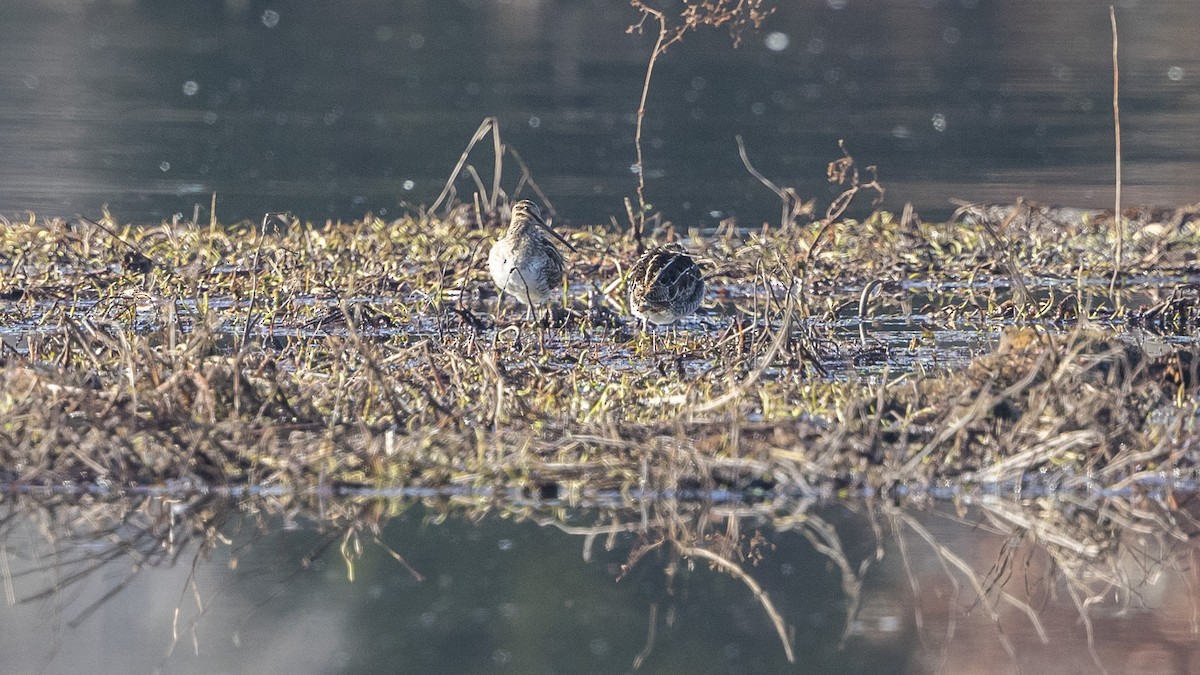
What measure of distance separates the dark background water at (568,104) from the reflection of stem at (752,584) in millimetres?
6757

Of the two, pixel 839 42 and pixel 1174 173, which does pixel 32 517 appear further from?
pixel 839 42

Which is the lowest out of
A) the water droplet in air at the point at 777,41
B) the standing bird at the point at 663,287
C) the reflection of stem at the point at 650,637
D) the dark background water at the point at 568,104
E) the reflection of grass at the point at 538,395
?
the reflection of stem at the point at 650,637

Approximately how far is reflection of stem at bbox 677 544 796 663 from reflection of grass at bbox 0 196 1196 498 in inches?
13.7

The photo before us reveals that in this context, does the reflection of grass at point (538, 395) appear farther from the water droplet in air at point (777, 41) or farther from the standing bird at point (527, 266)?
the water droplet in air at point (777, 41)

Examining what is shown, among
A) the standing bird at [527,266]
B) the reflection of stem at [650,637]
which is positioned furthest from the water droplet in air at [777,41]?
the reflection of stem at [650,637]

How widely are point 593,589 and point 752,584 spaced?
44 centimetres

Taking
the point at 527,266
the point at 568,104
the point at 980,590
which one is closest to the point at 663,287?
the point at 527,266

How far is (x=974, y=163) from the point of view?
1495cm

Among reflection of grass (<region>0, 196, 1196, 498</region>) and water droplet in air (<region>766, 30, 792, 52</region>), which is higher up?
water droplet in air (<region>766, 30, 792, 52</region>)

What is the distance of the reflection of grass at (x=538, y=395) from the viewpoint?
5.27 meters

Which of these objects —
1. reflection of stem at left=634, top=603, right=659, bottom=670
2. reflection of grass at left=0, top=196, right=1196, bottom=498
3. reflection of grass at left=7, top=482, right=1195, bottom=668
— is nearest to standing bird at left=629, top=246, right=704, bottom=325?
reflection of grass at left=0, top=196, right=1196, bottom=498

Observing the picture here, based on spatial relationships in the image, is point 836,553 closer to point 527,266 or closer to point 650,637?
point 650,637

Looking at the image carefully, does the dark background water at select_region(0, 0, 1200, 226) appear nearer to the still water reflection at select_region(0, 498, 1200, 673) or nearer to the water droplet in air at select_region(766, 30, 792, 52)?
the water droplet in air at select_region(766, 30, 792, 52)

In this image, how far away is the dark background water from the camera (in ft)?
43.9
